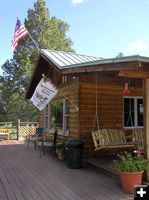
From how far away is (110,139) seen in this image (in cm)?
933

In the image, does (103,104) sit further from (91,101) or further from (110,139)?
(110,139)

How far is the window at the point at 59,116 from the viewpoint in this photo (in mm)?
10555

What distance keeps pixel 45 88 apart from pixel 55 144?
77.5 inches

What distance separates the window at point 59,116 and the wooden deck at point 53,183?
192 centimetres

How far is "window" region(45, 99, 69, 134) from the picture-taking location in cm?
1055

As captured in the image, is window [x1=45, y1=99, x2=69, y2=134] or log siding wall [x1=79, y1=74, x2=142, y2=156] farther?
window [x1=45, y1=99, x2=69, y2=134]

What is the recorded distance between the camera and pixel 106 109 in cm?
976

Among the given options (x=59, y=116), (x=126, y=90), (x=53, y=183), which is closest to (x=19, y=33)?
(x=59, y=116)

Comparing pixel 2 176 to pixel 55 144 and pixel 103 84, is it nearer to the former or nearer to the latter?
pixel 55 144

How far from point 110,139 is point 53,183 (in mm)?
3361

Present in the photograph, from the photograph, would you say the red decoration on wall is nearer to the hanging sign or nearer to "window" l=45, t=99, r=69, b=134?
"window" l=45, t=99, r=69, b=134

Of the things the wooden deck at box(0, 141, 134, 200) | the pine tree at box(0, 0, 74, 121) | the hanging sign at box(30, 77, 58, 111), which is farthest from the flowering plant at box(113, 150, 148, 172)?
the pine tree at box(0, 0, 74, 121)

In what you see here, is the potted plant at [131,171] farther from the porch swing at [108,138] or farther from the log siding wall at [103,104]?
the log siding wall at [103,104]

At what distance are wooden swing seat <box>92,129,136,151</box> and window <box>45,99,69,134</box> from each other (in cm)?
168
